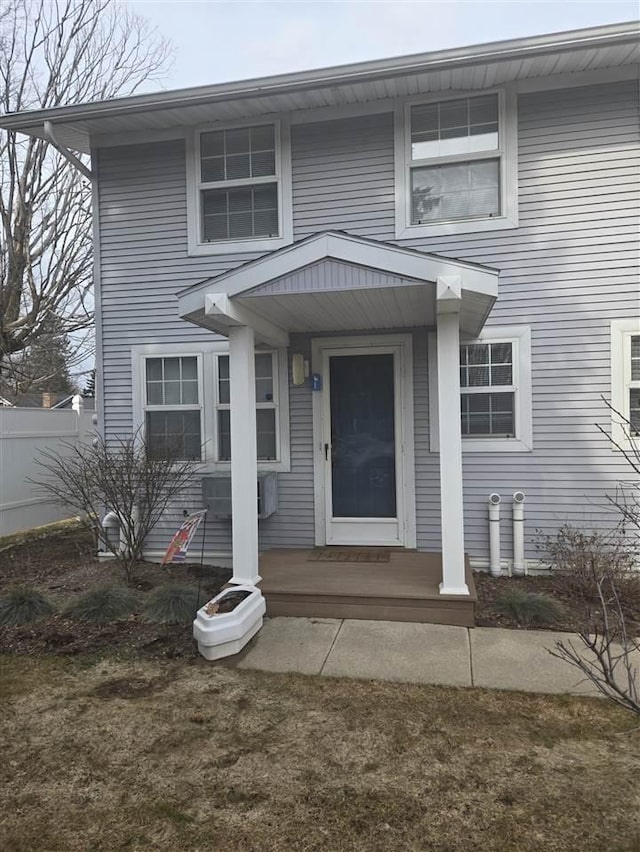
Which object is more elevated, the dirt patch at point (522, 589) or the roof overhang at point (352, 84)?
the roof overhang at point (352, 84)

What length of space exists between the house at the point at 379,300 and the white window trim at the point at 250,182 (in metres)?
0.03

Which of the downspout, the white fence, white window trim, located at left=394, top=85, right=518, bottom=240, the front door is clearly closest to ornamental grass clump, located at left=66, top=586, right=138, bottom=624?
the front door

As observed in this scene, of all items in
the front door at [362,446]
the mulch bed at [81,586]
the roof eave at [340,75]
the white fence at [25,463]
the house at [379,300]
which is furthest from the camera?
the white fence at [25,463]

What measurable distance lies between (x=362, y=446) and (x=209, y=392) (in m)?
1.79

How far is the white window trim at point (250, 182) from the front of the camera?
589cm

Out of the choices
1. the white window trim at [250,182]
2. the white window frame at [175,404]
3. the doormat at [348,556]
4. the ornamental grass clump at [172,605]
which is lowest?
the ornamental grass clump at [172,605]

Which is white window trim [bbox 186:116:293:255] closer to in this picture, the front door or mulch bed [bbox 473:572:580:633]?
the front door

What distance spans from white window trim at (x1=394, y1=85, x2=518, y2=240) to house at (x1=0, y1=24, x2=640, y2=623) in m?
0.02

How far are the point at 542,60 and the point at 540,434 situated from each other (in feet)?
11.2

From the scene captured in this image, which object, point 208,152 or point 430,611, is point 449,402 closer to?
point 430,611

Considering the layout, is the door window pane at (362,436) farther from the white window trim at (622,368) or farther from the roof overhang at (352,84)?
the roof overhang at (352,84)

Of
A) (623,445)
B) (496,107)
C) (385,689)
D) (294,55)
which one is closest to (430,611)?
(385,689)

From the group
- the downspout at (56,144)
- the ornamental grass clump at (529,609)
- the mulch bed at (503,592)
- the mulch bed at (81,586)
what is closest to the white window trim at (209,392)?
the mulch bed at (81,586)

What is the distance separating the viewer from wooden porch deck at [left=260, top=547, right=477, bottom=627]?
4289 millimetres
